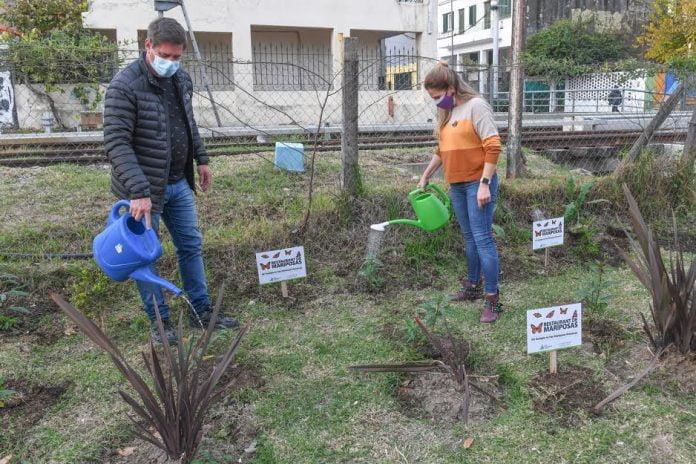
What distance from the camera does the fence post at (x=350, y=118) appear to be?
4730mm

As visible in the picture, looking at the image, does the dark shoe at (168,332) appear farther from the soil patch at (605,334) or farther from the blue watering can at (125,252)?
the soil patch at (605,334)

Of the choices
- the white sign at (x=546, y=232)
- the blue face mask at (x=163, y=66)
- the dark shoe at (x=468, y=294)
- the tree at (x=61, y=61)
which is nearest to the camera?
the blue face mask at (x=163, y=66)

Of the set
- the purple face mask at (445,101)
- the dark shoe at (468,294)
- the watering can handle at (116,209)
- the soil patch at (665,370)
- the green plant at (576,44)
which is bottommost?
the soil patch at (665,370)

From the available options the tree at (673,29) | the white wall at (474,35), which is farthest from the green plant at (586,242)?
the white wall at (474,35)

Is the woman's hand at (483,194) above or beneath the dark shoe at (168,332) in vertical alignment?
above

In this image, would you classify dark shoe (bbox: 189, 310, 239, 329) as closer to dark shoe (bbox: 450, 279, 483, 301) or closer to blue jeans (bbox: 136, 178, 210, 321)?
blue jeans (bbox: 136, 178, 210, 321)

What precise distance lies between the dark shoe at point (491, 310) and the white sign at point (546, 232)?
846mm

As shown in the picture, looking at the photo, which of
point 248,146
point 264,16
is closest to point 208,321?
point 248,146

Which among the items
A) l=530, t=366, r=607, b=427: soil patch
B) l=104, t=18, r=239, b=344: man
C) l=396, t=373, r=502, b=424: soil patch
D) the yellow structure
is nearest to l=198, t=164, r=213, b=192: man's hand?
l=104, t=18, r=239, b=344: man

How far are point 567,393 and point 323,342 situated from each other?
4.64 ft

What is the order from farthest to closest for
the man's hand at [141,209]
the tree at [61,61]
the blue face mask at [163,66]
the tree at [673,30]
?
the tree at [673,30], the tree at [61,61], the blue face mask at [163,66], the man's hand at [141,209]

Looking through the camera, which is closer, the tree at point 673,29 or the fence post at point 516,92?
the fence post at point 516,92

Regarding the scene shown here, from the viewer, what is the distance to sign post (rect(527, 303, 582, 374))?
Answer: 9.44ft

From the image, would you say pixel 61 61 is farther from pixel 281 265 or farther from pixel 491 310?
A: pixel 491 310
